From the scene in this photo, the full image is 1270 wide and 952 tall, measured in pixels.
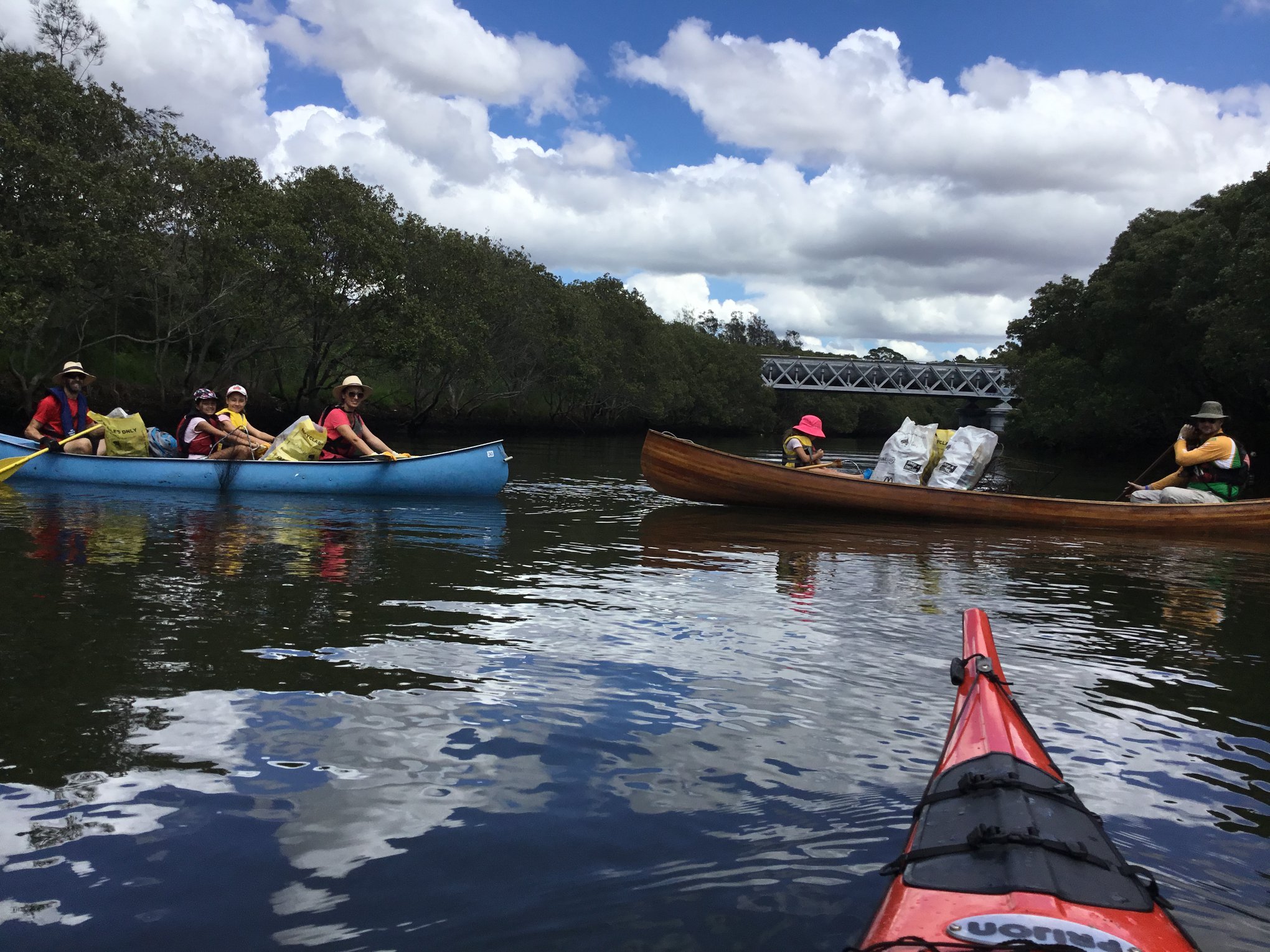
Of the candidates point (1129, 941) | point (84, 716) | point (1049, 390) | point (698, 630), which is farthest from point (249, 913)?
point (1049, 390)

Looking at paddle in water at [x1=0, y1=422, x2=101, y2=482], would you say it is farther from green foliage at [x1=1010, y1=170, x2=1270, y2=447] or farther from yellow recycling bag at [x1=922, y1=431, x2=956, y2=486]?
green foliage at [x1=1010, y1=170, x2=1270, y2=447]

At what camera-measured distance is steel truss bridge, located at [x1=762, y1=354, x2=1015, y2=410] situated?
98.2 m

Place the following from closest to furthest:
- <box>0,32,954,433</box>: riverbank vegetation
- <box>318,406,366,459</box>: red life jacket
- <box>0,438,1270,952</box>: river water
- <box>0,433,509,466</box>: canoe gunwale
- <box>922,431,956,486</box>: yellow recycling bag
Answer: <box>0,438,1270,952</box>: river water → <box>0,433,509,466</box>: canoe gunwale → <box>318,406,366,459</box>: red life jacket → <box>922,431,956,486</box>: yellow recycling bag → <box>0,32,954,433</box>: riverbank vegetation

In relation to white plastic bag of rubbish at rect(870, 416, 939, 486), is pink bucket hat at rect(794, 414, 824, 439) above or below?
above

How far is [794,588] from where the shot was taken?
8.74 metres

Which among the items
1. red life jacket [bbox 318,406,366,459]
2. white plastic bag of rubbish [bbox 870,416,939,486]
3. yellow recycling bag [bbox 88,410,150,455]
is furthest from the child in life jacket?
white plastic bag of rubbish [bbox 870,416,939,486]

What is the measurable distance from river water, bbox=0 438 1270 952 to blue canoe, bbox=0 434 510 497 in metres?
4.35

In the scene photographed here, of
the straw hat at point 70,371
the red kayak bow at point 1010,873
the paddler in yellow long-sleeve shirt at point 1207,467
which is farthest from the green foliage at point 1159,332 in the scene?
the red kayak bow at point 1010,873

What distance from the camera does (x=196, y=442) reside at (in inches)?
572

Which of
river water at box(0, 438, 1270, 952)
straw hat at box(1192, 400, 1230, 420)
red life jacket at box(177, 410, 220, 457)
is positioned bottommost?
river water at box(0, 438, 1270, 952)

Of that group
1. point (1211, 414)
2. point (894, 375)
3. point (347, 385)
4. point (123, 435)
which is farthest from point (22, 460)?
point (894, 375)

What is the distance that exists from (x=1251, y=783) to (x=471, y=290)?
38.4 meters

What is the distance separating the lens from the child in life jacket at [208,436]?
1413 centimetres

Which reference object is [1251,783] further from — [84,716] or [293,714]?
[84,716]
